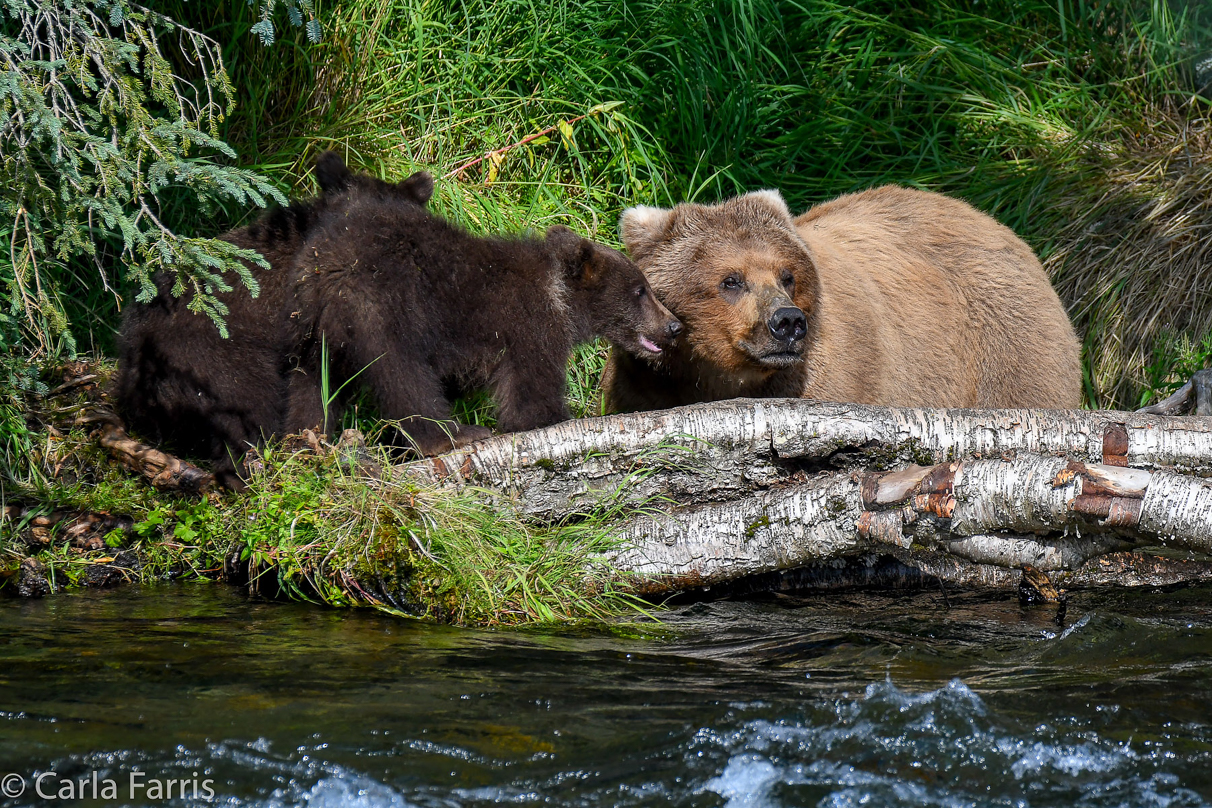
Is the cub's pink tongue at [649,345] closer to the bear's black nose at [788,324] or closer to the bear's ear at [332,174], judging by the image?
the bear's black nose at [788,324]

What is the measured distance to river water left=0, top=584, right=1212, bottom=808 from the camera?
295 centimetres

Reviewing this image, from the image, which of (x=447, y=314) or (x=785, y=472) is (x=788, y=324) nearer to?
(x=785, y=472)

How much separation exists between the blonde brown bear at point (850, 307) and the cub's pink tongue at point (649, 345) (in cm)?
13

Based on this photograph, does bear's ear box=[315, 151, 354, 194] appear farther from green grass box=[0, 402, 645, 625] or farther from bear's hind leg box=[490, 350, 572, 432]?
green grass box=[0, 402, 645, 625]

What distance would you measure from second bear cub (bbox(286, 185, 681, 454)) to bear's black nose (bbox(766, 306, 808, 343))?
0.57 meters

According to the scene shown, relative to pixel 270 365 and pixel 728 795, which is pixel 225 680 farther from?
pixel 270 365

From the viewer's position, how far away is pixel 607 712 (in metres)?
3.37

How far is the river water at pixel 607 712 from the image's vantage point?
2947 millimetres

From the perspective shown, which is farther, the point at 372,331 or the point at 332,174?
the point at 332,174

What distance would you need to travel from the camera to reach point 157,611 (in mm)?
4449

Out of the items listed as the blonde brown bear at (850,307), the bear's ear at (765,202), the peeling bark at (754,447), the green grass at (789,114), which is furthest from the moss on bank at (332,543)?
the green grass at (789,114)

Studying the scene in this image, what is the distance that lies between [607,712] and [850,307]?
344cm

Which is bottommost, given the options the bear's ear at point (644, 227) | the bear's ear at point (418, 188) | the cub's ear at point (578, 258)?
the cub's ear at point (578, 258)

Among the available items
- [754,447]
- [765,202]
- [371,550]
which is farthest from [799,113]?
[371,550]
